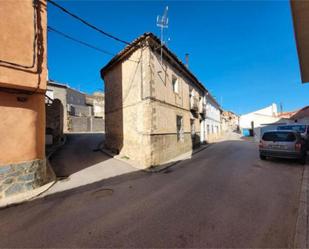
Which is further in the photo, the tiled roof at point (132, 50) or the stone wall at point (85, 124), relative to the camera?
the stone wall at point (85, 124)

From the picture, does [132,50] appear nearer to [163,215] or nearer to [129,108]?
[129,108]

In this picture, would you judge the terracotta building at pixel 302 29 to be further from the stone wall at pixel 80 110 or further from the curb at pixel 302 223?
the stone wall at pixel 80 110

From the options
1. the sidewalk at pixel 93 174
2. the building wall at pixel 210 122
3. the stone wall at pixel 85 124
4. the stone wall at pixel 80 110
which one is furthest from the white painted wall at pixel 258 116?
the stone wall at pixel 80 110

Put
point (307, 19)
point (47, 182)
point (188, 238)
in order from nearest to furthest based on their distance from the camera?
point (188, 238) < point (307, 19) < point (47, 182)

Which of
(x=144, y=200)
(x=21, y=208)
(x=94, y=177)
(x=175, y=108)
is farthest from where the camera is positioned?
(x=175, y=108)

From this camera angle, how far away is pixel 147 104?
27.8ft

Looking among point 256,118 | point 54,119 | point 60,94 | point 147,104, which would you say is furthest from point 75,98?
point 256,118

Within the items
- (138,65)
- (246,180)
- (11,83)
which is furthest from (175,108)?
(11,83)

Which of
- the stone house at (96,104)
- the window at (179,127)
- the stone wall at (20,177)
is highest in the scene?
the stone house at (96,104)

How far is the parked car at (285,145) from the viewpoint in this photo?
772 centimetres

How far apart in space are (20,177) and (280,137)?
1117cm

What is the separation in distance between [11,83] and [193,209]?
603cm

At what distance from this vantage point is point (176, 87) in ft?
39.0

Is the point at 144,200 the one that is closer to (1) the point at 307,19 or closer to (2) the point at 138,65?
(1) the point at 307,19
